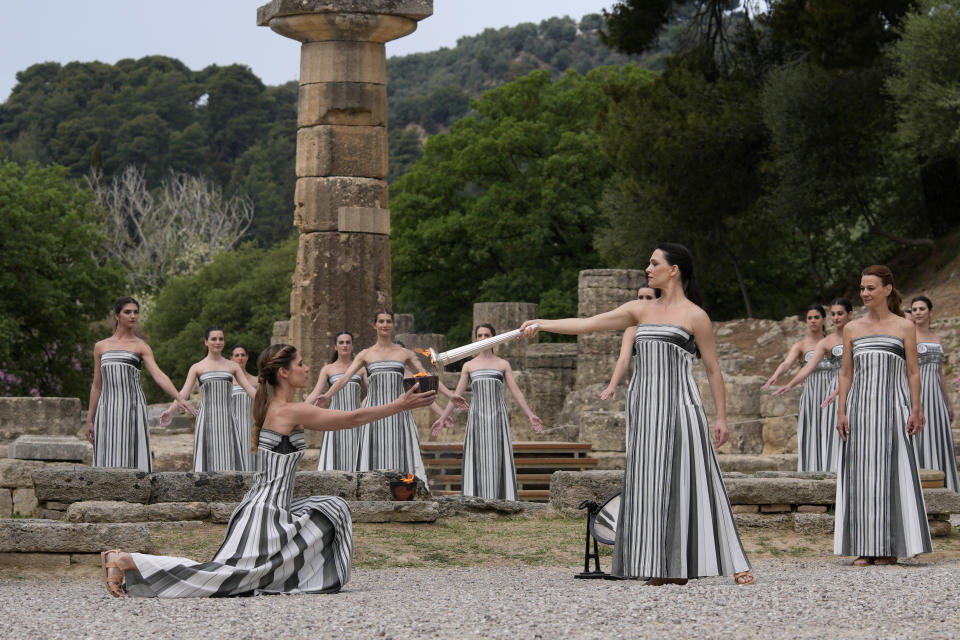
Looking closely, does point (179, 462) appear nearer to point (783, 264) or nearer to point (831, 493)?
point (831, 493)

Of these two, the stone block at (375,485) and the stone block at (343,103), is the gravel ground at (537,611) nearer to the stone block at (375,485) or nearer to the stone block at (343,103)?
the stone block at (375,485)

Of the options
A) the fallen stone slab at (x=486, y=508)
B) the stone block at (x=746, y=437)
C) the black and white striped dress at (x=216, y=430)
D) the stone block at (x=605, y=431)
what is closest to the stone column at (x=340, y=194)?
A: the black and white striped dress at (x=216, y=430)

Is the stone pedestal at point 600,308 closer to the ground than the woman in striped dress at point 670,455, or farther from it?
farther from it

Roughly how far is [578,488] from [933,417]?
368 centimetres

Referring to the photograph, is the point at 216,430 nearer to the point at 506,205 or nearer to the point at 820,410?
the point at 820,410

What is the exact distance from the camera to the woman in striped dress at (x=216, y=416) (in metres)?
15.1

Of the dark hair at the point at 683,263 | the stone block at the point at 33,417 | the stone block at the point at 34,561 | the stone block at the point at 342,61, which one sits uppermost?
the stone block at the point at 342,61

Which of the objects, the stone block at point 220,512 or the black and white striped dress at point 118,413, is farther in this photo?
the black and white striped dress at point 118,413

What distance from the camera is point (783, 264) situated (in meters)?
38.6

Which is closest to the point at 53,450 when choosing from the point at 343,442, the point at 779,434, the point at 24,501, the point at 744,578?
the point at 24,501

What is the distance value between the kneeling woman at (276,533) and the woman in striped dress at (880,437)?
3445 millimetres

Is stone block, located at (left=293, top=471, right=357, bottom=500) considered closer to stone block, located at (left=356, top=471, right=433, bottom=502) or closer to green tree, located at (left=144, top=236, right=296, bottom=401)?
stone block, located at (left=356, top=471, right=433, bottom=502)

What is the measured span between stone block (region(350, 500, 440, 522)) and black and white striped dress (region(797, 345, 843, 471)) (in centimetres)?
516

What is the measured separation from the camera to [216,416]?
1534 centimetres
